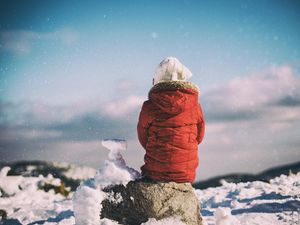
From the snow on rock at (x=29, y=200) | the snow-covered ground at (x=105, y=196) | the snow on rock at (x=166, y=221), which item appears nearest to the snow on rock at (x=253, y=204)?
the snow-covered ground at (x=105, y=196)

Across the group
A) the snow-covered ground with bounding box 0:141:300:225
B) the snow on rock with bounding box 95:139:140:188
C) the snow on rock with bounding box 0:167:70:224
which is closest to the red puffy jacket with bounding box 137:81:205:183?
the snow on rock with bounding box 95:139:140:188

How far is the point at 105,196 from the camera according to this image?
4.52 meters

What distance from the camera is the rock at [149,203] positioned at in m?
4.29

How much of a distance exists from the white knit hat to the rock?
148cm

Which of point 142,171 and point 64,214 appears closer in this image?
point 142,171

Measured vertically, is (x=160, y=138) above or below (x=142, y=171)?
above

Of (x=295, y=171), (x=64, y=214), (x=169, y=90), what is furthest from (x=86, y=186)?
(x=295, y=171)

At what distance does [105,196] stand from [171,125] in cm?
139

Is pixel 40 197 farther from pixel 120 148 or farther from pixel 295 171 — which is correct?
pixel 295 171

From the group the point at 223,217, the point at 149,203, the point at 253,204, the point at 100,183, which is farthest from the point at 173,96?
the point at 253,204

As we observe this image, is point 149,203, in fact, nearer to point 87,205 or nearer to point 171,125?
point 87,205

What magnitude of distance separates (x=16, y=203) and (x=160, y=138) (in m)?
5.76

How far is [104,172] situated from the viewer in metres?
4.57

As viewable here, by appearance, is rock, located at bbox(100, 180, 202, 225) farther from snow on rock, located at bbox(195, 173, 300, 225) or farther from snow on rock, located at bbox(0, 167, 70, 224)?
snow on rock, located at bbox(0, 167, 70, 224)
